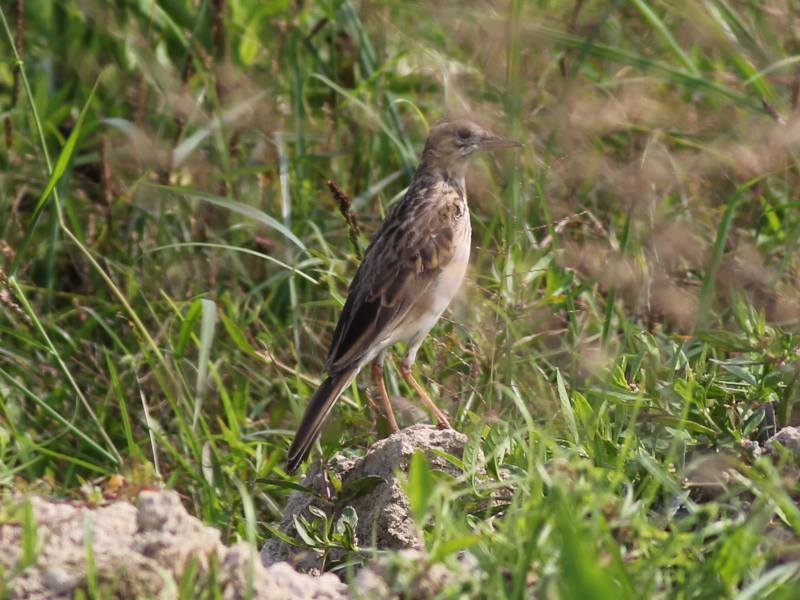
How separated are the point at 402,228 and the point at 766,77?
6.83 feet

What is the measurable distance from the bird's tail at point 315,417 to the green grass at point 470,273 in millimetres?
84

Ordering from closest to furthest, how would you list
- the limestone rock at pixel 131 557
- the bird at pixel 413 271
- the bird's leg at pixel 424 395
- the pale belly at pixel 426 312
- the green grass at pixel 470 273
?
1. the limestone rock at pixel 131 557
2. the green grass at pixel 470 273
3. the bird's leg at pixel 424 395
4. the bird at pixel 413 271
5. the pale belly at pixel 426 312

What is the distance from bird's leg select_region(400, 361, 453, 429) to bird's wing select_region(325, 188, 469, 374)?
0.72ft

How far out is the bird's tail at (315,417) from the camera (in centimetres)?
394

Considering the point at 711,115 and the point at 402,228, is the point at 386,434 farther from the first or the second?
the point at 711,115

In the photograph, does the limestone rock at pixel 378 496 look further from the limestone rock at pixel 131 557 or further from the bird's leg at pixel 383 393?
the limestone rock at pixel 131 557

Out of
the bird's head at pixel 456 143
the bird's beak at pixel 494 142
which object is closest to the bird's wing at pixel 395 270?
the bird's head at pixel 456 143

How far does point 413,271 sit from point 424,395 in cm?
72

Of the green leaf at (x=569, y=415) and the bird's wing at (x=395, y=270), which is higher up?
the green leaf at (x=569, y=415)

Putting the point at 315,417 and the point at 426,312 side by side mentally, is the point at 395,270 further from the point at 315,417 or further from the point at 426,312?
the point at 315,417

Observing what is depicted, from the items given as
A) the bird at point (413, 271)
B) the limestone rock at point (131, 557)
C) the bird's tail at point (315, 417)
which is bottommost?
the bird's tail at point (315, 417)

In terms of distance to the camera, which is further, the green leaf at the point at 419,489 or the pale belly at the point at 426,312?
the pale belly at the point at 426,312

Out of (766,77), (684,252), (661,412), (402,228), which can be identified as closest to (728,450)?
(661,412)

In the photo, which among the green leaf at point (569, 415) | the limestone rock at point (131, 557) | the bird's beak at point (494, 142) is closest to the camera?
the limestone rock at point (131, 557)
